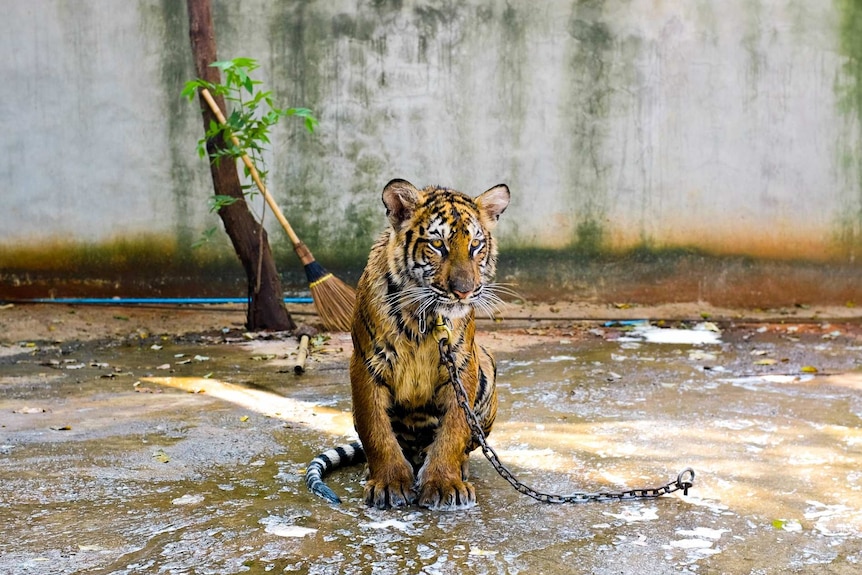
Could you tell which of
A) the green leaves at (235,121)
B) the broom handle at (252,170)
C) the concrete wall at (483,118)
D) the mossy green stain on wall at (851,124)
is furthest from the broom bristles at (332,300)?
the mossy green stain on wall at (851,124)

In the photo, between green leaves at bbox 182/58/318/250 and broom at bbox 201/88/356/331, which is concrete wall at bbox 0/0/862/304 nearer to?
green leaves at bbox 182/58/318/250

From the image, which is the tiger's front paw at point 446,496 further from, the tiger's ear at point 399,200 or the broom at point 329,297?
the broom at point 329,297

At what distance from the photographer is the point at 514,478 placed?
3840 mm

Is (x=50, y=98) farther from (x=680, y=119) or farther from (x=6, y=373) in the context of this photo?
(x=680, y=119)

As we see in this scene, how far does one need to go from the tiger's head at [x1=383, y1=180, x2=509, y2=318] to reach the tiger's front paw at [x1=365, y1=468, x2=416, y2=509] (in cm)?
66

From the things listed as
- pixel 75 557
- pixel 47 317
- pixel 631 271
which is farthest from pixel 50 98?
pixel 75 557

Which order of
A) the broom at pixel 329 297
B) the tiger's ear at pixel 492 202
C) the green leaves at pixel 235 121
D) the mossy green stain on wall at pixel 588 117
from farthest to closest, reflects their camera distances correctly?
the mossy green stain on wall at pixel 588 117, the broom at pixel 329 297, the green leaves at pixel 235 121, the tiger's ear at pixel 492 202

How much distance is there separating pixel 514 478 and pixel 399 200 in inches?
48.8

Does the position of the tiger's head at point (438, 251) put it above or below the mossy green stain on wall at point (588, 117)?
below

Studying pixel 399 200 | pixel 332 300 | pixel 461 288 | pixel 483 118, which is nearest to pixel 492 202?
pixel 399 200

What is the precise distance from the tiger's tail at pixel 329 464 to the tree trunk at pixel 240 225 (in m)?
3.73

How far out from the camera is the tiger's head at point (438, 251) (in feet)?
12.8

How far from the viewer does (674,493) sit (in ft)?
13.0

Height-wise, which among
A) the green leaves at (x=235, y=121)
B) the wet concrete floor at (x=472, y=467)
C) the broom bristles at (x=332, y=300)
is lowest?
the wet concrete floor at (x=472, y=467)
